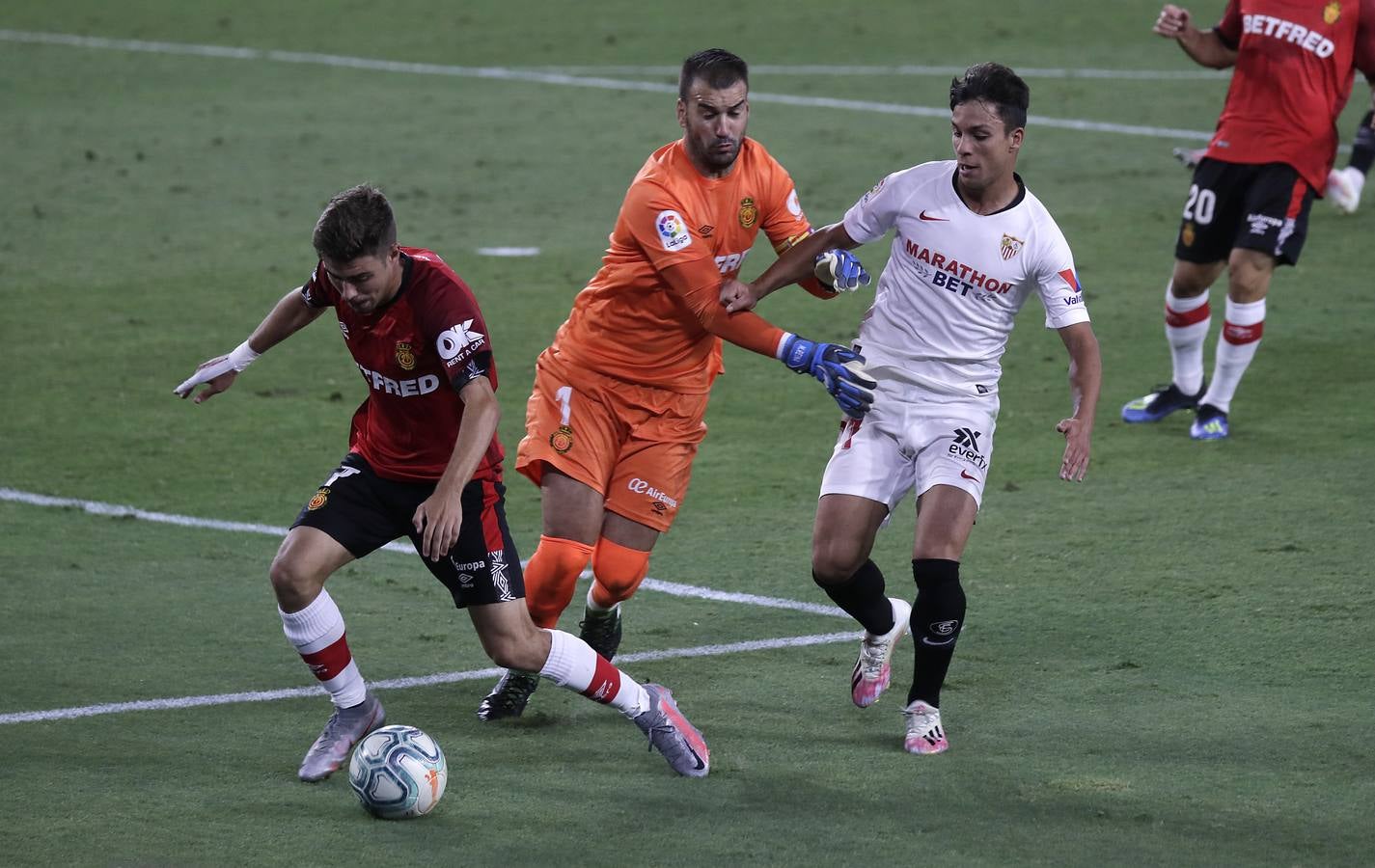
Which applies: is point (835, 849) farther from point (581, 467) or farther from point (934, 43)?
point (934, 43)

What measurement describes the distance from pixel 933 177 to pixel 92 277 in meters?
8.59

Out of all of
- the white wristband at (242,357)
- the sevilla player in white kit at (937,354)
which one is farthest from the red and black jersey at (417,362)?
the sevilla player in white kit at (937,354)

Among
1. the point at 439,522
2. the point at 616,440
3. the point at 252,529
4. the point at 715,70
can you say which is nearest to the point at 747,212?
the point at 715,70

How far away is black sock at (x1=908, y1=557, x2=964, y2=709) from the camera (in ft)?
20.0

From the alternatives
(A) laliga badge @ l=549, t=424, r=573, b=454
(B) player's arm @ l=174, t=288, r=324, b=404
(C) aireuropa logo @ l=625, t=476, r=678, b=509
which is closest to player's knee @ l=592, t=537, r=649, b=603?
(C) aireuropa logo @ l=625, t=476, r=678, b=509

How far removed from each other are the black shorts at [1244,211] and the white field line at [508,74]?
7.81 m

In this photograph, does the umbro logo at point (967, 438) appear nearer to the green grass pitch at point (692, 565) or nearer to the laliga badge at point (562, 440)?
the green grass pitch at point (692, 565)

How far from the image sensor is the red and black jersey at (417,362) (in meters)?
5.73

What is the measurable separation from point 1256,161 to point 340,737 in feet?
20.5

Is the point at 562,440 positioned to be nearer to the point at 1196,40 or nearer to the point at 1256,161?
the point at 1256,161

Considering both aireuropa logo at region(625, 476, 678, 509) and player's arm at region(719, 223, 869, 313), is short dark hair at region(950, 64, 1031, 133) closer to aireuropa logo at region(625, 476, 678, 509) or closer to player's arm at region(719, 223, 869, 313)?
player's arm at region(719, 223, 869, 313)

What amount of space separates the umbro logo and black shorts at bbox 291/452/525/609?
1.52 metres

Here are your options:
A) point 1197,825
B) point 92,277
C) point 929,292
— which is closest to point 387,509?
point 929,292

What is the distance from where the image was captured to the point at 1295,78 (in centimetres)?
1003
